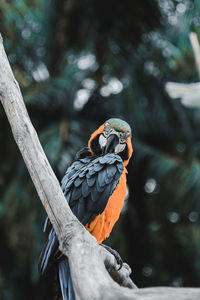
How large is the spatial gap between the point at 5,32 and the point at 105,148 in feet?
11.0

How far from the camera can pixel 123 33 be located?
5.11 meters

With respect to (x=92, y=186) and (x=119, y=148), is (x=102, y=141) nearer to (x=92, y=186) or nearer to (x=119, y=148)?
(x=119, y=148)

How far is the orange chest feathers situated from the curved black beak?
0.18 meters

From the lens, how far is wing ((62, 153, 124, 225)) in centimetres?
188

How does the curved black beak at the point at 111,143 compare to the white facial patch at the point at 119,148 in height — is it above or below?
above

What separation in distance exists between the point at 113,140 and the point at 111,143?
0.07 ft

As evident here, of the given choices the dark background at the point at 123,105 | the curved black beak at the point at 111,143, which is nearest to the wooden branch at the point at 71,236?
the curved black beak at the point at 111,143

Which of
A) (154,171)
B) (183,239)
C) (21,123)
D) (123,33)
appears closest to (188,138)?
(154,171)

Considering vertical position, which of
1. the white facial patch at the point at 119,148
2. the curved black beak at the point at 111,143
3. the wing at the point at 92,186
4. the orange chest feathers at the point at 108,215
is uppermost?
the curved black beak at the point at 111,143

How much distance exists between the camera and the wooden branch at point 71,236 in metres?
1.01

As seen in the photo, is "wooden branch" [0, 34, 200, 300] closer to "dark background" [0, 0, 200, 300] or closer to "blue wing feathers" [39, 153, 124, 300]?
"blue wing feathers" [39, 153, 124, 300]

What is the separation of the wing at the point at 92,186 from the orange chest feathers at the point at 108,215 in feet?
0.15

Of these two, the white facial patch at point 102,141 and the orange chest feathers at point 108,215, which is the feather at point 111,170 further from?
the white facial patch at point 102,141

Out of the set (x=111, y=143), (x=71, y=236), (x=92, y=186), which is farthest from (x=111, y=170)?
(x=71, y=236)
